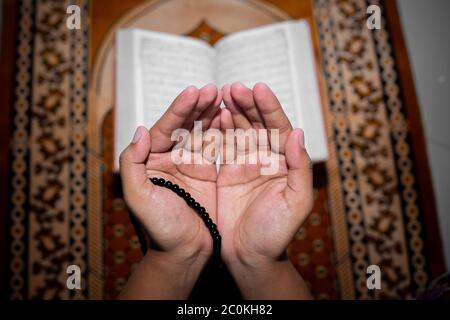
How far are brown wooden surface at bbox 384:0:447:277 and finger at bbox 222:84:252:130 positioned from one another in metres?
0.71

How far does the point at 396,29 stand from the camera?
1.14 m

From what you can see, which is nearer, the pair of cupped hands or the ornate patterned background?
the pair of cupped hands

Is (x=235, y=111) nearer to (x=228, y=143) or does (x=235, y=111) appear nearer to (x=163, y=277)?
(x=228, y=143)

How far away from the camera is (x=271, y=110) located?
0.58 m

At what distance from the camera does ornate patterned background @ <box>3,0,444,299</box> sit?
1.01 metres

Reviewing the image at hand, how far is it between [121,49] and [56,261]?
0.69 metres

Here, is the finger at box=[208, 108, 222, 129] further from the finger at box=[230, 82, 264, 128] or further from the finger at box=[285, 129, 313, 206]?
the finger at box=[285, 129, 313, 206]

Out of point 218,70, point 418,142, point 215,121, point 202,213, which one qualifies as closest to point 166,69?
point 218,70

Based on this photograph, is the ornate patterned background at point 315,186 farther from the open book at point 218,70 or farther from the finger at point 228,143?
the finger at point 228,143

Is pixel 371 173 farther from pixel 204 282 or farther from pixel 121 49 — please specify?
pixel 121 49

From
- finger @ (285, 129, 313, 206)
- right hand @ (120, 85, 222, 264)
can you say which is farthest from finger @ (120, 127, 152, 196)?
finger @ (285, 129, 313, 206)

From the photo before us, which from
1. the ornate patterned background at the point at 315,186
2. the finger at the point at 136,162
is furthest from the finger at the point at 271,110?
the ornate patterned background at the point at 315,186
